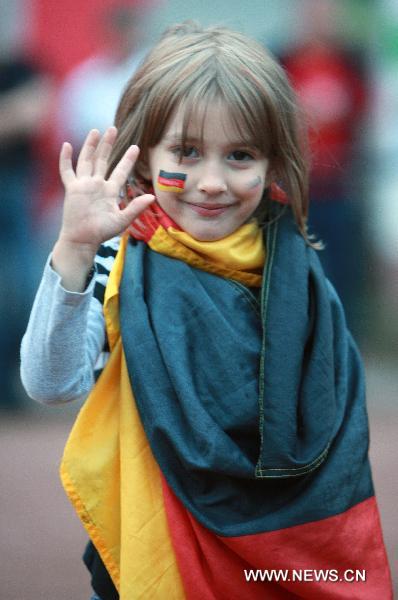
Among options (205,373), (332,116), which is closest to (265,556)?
(205,373)

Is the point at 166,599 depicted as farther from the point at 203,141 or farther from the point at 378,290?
→ the point at 378,290

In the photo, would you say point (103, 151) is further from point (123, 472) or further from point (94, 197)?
point (123, 472)

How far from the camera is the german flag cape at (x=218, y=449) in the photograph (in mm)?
2072

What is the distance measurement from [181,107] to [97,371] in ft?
2.01

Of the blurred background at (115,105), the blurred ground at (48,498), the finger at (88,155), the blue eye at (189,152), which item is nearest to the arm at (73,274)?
the finger at (88,155)

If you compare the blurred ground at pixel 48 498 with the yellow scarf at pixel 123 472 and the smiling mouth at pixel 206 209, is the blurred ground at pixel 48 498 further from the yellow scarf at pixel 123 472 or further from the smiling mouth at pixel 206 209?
the smiling mouth at pixel 206 209

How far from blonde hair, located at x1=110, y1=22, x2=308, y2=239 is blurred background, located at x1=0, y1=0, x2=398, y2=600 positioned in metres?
2.84

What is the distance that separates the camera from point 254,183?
216 centimetres

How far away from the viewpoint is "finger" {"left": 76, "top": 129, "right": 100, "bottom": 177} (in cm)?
201

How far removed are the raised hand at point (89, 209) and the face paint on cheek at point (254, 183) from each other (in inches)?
9.7

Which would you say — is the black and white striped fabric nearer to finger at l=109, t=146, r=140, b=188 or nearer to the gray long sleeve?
the gray long sleeve

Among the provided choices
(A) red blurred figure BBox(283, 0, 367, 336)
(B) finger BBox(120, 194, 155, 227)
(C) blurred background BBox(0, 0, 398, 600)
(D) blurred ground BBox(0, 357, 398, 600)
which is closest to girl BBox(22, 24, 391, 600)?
(B) finger BBox(120, 194, 155, 227)

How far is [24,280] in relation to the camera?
18.0 feet

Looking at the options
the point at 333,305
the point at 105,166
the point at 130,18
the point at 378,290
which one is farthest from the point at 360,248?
the point at 105,166
